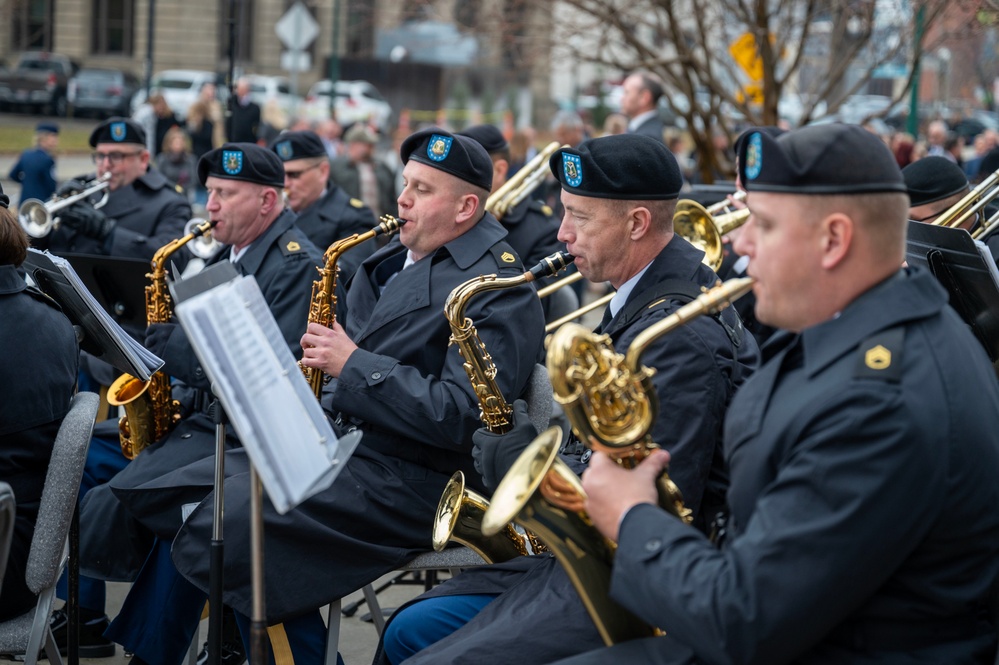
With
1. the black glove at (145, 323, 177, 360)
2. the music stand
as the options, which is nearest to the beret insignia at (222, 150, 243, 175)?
the music stand

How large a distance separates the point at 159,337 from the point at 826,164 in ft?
10.4

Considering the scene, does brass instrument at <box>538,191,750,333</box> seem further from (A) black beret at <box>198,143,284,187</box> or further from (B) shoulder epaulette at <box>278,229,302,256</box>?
(A) black beret at <box>198,143,284,187</box>

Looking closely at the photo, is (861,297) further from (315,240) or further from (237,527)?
(315,240)

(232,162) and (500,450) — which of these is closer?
(500,450)

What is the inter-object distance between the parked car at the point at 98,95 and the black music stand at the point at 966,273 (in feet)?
105

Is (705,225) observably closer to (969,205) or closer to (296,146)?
(969,205)

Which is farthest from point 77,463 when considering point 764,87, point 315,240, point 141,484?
point 764,87

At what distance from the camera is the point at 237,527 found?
363cm

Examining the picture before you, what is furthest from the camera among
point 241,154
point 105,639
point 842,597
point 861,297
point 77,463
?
point 241,154

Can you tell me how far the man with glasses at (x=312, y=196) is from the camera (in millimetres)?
6898

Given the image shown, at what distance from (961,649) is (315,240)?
5.19 metres

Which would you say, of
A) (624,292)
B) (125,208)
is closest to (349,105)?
(125,208)

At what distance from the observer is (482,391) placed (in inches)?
144

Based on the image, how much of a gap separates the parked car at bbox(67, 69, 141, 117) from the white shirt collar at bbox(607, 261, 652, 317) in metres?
32.1
